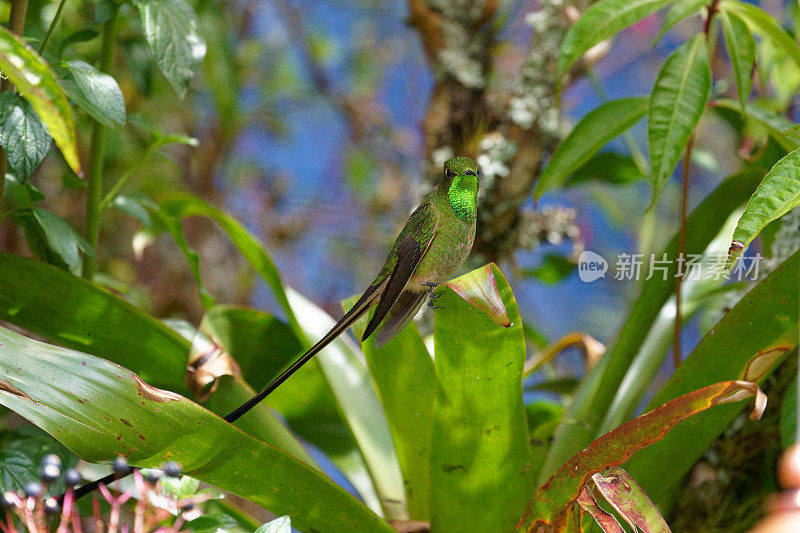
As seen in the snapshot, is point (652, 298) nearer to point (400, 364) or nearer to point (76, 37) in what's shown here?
point (400, 364)

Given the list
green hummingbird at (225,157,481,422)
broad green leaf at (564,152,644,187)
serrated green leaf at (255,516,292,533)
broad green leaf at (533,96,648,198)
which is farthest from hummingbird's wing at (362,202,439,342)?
broad green leaf at (564,152,644,187)

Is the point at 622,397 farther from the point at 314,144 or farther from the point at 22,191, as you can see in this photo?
the point at 314,144

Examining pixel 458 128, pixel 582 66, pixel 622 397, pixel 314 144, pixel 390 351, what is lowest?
pixel 314 144

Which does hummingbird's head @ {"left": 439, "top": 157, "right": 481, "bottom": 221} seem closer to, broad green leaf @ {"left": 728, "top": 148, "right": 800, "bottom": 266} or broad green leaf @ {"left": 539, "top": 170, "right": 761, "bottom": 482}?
broad green leaf @ {"left": 728, "top": 148, "right": 800, "bottom": 266}

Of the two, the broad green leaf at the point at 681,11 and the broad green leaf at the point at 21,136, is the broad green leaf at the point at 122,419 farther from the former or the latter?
the broad green leaf at the point at 681,11

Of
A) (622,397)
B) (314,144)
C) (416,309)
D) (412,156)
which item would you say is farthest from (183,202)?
(314,144)

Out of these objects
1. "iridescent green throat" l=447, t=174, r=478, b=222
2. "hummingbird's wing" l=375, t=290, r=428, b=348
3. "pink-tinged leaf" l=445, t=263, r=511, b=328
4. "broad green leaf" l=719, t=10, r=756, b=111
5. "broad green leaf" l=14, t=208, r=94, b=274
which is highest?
"broad green leaf" l=719, t=10, r=756, b=111
